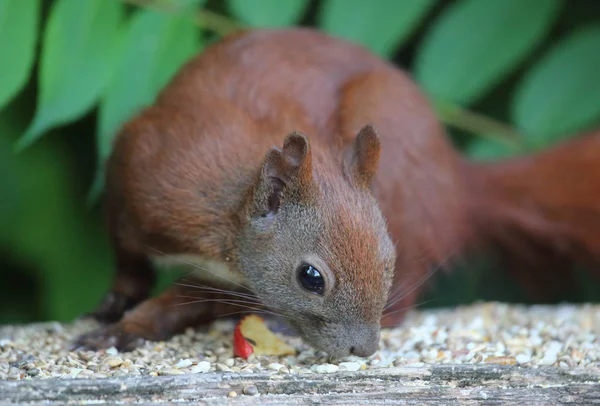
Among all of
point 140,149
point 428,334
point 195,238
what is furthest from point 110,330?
point 428,334

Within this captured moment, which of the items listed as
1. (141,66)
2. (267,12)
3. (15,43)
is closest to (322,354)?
(141,66)

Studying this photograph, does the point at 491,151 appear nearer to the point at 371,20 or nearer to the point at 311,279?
the point at 371,20

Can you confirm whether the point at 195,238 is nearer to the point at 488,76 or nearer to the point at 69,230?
the point at 69,230

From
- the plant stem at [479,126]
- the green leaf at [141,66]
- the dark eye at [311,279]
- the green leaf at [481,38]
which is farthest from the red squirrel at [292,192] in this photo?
the green leaf at [481,38]

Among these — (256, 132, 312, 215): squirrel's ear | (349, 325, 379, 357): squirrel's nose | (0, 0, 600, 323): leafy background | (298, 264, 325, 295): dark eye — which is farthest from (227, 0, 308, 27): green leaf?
(349, 325, 379, 357): squirrel's nose

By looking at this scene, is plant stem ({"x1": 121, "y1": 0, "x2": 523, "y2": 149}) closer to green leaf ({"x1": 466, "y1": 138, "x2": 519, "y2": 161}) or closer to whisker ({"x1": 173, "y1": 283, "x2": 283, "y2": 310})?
green leaf ({"x1": 466, "y1": 138, "x2": 519, "y2": 161})

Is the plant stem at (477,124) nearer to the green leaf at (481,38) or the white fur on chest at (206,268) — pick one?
the green leaf at (481,38)
